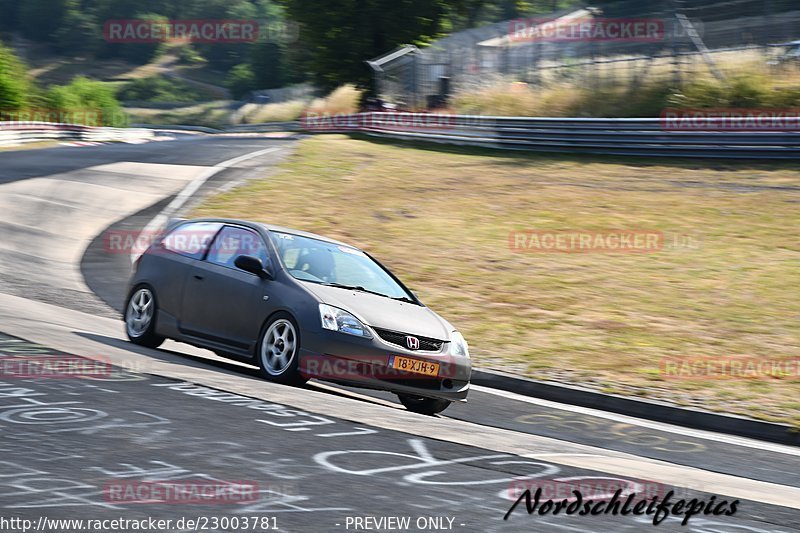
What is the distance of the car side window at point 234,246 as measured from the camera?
926cm

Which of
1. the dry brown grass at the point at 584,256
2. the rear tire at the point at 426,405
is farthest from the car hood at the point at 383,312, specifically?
the dry brown grass at the point at 584,256

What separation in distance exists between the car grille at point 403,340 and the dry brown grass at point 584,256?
6.81ft

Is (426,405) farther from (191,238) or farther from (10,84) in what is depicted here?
(10,84)

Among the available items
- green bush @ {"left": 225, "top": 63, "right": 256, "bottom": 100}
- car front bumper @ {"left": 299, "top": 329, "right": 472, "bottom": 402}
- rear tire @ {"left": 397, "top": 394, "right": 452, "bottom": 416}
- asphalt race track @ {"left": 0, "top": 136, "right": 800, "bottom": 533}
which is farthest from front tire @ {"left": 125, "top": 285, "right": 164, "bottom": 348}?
green bush @ {"left": 225, "top": 63, "right": 256, "bottom": 100}

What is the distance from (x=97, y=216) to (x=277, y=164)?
752cm

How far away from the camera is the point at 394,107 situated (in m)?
39.7

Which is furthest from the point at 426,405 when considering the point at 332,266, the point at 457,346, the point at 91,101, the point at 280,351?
the point at 91,101

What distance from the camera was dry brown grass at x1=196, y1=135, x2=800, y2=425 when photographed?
11023 millimetres

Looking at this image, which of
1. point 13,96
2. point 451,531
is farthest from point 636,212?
point 13,96

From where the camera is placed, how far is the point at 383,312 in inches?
335

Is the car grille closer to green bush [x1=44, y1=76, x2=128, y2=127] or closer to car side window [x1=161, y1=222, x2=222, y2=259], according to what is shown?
car side window [x1=161, y1=222, x2=222, y2=259]

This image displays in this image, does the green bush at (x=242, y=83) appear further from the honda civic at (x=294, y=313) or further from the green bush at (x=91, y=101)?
the honda civic at (x=294, y=313)

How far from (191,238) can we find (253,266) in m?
1.44

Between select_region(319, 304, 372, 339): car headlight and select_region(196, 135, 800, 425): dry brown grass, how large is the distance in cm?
271
